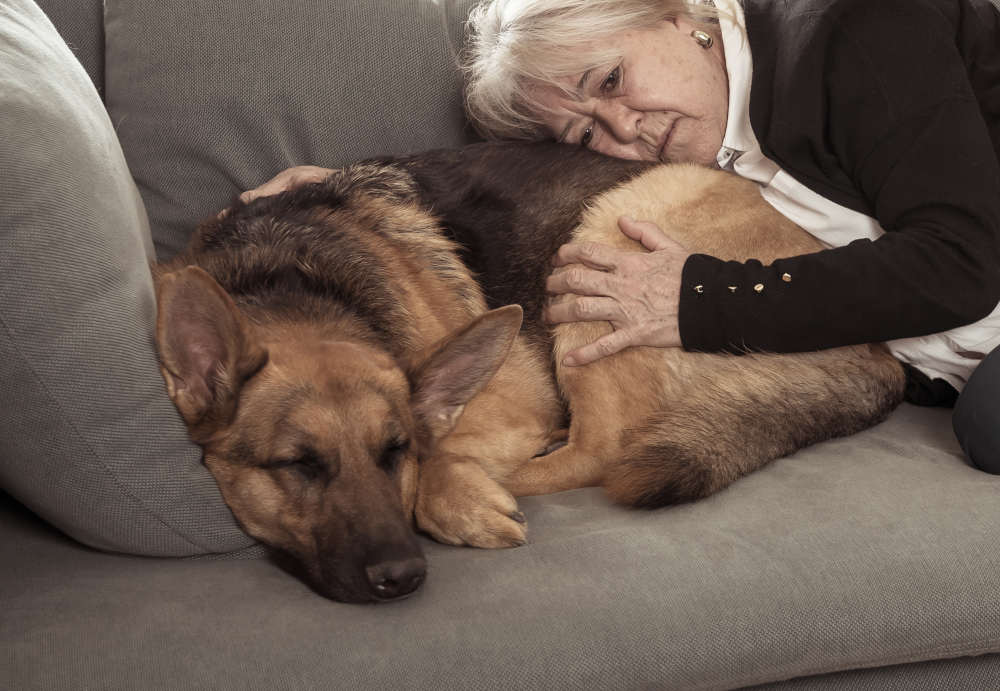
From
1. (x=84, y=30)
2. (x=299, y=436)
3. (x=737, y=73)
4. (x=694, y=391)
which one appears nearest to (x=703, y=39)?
(x=737, y=73)

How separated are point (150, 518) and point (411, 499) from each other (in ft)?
1.88

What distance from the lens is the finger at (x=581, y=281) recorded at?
2457 mm

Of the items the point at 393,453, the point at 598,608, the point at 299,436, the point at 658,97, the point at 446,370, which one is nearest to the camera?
the point at 598,608

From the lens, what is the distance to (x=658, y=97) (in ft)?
8.63

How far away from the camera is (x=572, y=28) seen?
2611mm

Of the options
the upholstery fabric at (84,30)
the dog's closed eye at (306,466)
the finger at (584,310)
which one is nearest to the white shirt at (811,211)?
the finger at (584,310)

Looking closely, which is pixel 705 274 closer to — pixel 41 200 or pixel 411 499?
pixel 411 499

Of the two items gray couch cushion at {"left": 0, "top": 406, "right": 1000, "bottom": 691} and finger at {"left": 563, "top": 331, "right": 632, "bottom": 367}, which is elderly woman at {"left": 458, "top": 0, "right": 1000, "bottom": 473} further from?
gray couch cushion at {"left": 0, "top": 406, "right": 1000, "bottom": 691}

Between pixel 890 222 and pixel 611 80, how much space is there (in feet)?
3.02

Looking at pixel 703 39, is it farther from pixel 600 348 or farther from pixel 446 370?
pixel 446 370

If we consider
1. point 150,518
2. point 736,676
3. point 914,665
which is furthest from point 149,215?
point 914,665

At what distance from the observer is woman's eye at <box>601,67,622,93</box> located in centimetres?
265

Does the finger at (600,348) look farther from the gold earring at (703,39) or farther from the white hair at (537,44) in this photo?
the gold earring at (703,39)

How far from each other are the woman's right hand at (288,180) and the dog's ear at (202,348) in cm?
95
